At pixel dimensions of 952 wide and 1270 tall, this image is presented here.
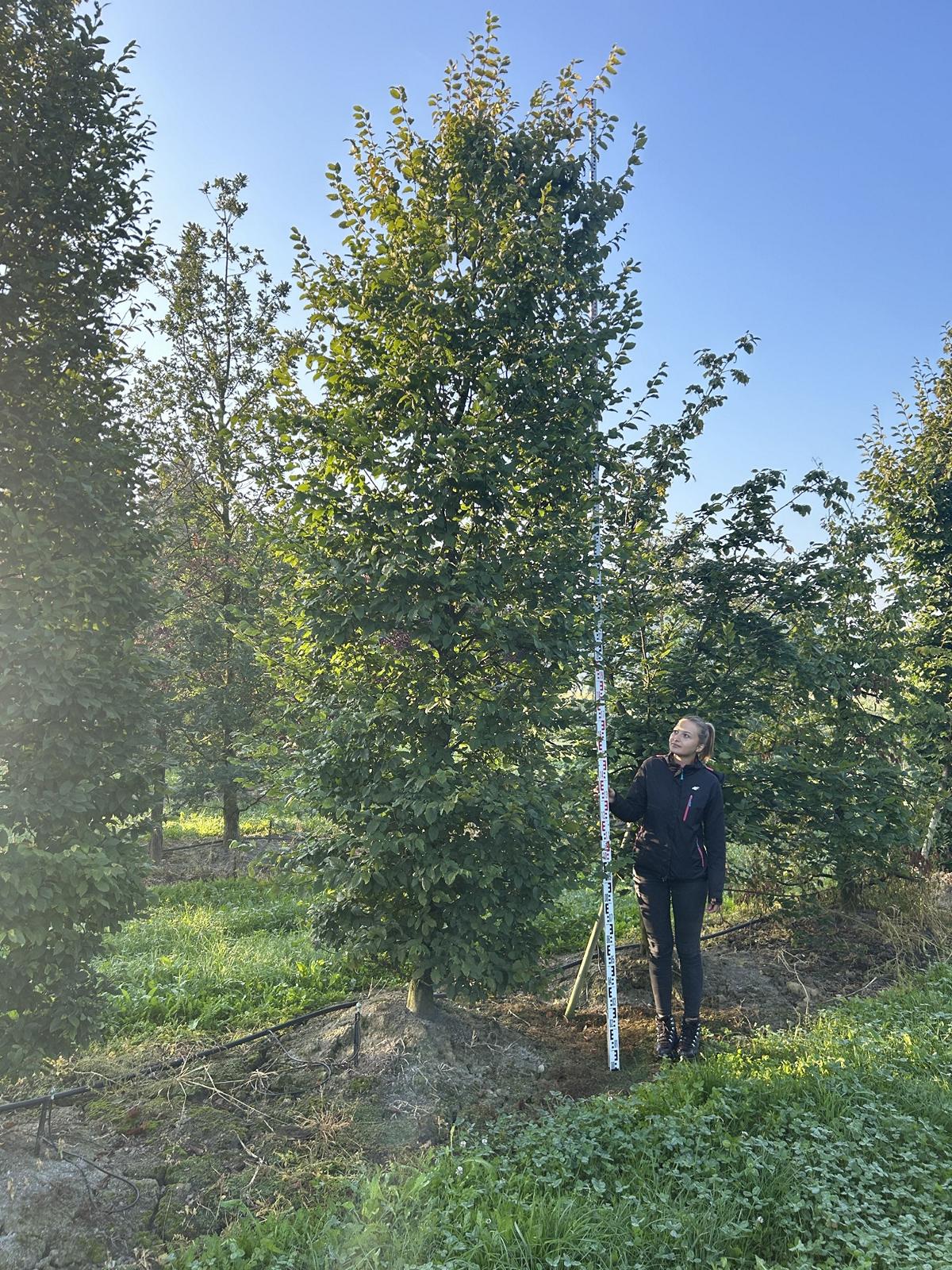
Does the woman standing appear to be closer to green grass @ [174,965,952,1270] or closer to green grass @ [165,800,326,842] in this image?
green grass @ [174,965,952,1270]

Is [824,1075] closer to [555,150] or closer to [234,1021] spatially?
[234,1021]

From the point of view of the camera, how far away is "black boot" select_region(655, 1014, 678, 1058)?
452 cm

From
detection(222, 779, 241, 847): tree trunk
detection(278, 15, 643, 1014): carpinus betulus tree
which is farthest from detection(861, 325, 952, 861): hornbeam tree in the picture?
detection(222, 779, 241, 847): tree trunk

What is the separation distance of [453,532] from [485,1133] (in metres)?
3.05

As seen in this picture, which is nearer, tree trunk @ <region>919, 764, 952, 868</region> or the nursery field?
the nursery field

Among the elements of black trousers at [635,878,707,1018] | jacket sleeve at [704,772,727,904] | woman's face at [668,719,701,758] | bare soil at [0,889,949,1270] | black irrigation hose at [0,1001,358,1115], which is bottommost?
bare soil at [0,889,949,1270]

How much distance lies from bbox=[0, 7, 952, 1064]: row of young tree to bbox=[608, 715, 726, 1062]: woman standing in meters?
0.48

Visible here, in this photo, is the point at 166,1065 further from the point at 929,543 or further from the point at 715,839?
the point at 929,543

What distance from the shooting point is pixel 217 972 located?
→ 589cm

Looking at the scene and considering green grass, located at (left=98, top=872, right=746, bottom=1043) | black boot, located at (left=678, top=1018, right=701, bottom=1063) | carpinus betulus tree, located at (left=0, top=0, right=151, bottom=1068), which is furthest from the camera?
green grass, located at (left=98, top=872, right=746, bottom=1043)

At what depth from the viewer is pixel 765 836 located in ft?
17.5

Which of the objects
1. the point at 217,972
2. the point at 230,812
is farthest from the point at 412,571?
the point at 230,812

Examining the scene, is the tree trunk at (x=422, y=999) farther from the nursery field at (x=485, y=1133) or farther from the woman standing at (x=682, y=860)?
the woman standing at (x=682, y=860)

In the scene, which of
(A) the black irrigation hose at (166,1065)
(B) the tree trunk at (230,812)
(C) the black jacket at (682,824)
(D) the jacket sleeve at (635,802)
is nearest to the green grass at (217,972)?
(A) the black irrigation hose at (166,1065)
